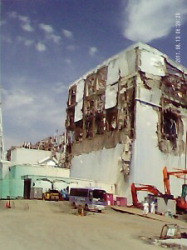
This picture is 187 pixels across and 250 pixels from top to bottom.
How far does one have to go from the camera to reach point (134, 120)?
5362cm

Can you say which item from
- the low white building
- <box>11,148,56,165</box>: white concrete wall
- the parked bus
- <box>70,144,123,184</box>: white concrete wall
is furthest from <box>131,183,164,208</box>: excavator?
<box>11,148,56,165</box>: white concrete wall

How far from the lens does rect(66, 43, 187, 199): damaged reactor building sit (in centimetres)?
5378

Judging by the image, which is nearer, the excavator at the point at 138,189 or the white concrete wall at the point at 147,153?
the excavator at the point at 138,189

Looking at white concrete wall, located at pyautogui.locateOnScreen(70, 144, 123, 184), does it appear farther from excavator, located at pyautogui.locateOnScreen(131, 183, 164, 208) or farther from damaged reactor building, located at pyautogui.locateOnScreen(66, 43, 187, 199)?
excavator, located at pyautogui.locateOnScreen(131, 183, 164, 208)

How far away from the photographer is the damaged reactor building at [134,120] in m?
53.8

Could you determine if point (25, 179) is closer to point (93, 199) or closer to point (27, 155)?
point (93, 199)

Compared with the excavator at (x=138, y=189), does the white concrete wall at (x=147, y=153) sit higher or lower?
higher

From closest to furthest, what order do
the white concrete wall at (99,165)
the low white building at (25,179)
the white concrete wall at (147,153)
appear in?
the white concrete wall at (147,153) → the low white building at (25,179) → the white concrete wall at (99,165)

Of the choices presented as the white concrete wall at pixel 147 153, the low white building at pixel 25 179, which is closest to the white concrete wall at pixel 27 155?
the low white building at pixel 25 179

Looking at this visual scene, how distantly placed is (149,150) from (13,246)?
40.7 m

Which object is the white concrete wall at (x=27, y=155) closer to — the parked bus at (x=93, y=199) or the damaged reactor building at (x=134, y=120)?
the damaged reactor building at (x=134, y=120)

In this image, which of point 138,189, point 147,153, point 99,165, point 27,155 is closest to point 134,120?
point 147,153

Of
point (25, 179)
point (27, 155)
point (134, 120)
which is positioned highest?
point (134, 120)

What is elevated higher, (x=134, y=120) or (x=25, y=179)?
(x=134, y=120)
